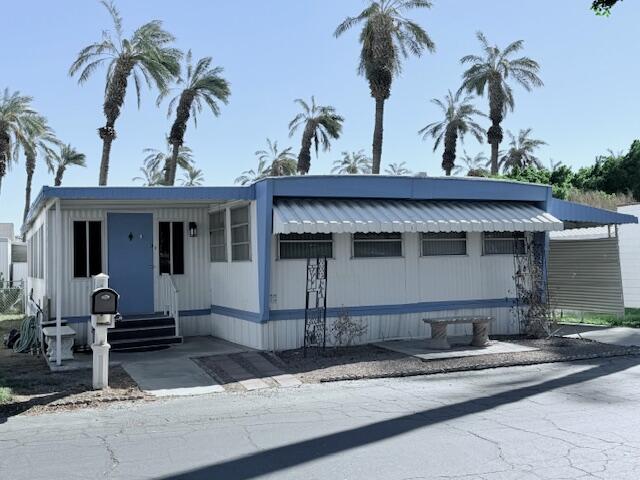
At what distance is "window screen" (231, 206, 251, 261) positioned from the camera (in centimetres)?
1200

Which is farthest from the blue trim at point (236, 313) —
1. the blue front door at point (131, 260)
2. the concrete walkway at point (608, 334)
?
the concrete walkway at point (608, 334)

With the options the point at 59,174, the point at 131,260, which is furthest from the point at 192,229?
the point at 59,174

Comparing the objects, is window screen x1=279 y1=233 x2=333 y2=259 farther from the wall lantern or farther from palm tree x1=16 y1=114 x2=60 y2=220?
palm tree x1=16 y1=114 x2=60 y2=220

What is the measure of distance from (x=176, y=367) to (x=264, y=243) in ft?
8.24

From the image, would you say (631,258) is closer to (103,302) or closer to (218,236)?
(218,236)

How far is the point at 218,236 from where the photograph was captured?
13.5 metres

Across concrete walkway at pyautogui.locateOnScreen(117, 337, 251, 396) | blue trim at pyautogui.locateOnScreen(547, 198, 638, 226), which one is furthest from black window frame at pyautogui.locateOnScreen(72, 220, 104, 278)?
blue trim at pyautogui.locateOnScreen(547, 198, 638, 226)

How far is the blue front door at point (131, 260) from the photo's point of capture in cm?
1310

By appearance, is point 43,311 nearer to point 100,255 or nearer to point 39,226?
point 100,255

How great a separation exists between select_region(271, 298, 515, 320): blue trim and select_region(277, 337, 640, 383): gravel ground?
659mm

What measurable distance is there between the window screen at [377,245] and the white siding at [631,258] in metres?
9.66

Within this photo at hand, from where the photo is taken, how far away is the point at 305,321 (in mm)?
11516

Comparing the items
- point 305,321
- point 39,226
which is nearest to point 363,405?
point 305,321

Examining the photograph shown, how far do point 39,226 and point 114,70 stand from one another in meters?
13.0
